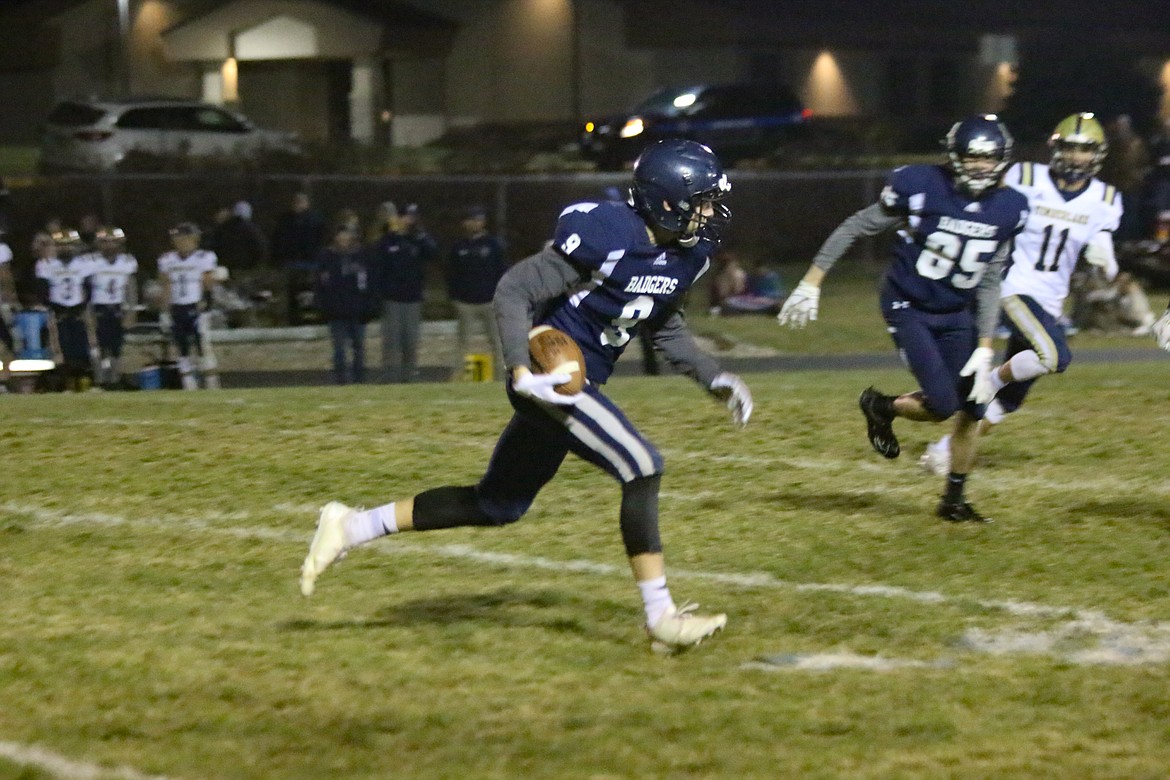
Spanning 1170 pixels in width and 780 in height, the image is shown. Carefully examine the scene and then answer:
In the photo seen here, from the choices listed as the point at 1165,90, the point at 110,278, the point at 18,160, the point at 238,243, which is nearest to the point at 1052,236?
the point at 110,278

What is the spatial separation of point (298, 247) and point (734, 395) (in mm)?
15001

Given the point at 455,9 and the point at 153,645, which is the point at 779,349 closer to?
the point at 153,645

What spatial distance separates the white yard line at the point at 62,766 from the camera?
13.1 feet

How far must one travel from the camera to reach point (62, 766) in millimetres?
4055

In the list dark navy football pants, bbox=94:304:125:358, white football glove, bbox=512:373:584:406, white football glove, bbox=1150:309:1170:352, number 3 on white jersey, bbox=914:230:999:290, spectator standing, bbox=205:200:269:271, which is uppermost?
number 3 on white jersey, bbox=914:230:999:290

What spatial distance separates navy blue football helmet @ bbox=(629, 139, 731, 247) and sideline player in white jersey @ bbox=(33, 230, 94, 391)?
1241 centimetres

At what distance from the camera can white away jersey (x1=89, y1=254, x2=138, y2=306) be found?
16.4 m

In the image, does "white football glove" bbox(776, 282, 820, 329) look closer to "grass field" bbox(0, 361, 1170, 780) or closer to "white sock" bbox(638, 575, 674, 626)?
"grass field" bbox(0, 361, 1170, 780)

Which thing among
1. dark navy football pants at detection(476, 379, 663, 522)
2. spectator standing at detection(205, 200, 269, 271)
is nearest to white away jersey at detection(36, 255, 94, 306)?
spectator standing at detection(205, 200, 269, 271)

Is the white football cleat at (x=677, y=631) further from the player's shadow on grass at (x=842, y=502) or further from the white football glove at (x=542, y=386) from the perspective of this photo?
the player's shadow on grass at (x=842, y=502)

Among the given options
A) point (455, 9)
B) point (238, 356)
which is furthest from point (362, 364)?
point (455, 9)

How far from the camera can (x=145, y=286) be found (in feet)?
66.0

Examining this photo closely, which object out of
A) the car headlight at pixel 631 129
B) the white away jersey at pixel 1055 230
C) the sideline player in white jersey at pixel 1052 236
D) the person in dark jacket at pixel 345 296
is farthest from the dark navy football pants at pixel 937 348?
the car headlight at pixel 631 129

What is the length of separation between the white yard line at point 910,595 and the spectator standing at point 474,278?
8878mm
